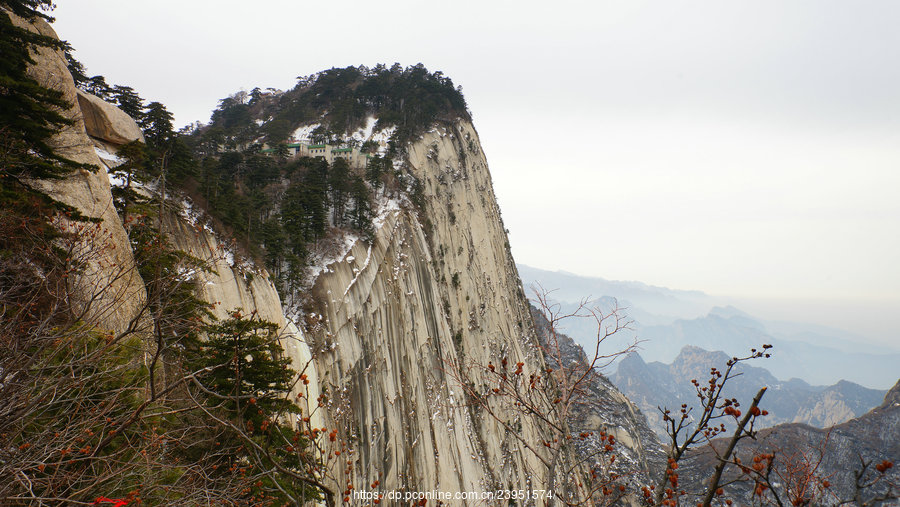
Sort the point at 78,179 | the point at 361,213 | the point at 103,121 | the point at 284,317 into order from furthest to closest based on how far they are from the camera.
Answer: the point at 361,213 < the point at 284,317 < the point at 103,121 < the point at 78,179

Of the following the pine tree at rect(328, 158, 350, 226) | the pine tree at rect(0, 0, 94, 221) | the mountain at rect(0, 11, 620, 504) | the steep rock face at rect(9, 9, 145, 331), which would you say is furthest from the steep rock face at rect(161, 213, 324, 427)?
the pine tree at rect(328, 158, 350, 226)

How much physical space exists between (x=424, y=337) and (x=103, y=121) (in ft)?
70.0

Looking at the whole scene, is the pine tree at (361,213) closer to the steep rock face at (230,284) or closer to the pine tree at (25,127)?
A: the steep rock face at (230,284)

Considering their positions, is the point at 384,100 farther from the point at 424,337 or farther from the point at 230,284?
the point at 230,284

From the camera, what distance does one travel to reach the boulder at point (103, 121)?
727 inches

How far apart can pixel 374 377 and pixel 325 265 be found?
7.14m

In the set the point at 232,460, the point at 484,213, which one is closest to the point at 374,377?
→ the point at 232,460

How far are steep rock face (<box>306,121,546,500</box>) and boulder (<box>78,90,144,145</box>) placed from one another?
11542 mm

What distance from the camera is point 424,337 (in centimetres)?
2969

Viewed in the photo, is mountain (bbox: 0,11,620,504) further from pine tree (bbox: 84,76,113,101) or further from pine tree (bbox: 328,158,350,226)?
pine tree (bbox: 84,76,113,101)

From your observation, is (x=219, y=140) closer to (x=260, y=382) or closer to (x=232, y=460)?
(x=260, y=382)

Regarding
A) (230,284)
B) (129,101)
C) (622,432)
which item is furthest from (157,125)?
(622,432)

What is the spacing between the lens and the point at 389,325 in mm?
26266

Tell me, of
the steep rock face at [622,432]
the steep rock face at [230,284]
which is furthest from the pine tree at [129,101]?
the steep rock face at [622,432]
